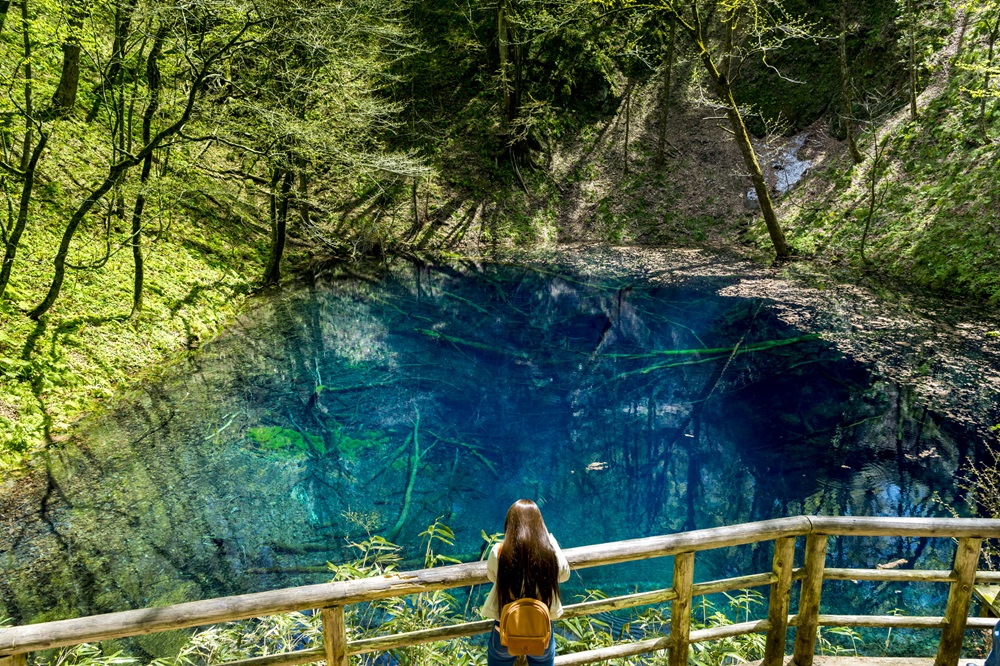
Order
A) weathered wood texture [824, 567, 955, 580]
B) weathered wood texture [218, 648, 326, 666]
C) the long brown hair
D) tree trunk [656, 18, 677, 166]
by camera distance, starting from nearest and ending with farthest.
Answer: the long brown hair, weathered wood texture [218, 648, 326, 666], weathered wood texture [824, 567, 955, 580], tree trunk [656, 18, 677, 166]

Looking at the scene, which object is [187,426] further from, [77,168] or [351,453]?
[77,168]

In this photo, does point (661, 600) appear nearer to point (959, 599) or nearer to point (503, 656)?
point (503, 656)

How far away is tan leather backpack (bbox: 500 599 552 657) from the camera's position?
2.36 m

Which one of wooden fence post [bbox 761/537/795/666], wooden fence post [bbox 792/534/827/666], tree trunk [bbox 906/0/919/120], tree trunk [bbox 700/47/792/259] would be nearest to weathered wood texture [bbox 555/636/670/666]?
wooden fence post [bbox 761/537/795/666]

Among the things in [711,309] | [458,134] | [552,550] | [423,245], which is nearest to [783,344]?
[711,309]

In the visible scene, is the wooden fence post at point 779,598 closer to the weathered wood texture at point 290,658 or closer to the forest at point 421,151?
the weathered wood texture at point 290,658

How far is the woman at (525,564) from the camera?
2.48 metres

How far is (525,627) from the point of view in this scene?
237 centimetres

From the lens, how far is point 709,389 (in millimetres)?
10219

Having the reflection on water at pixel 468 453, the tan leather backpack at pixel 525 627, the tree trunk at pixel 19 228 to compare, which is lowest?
the reflection on water at pixel 468 453

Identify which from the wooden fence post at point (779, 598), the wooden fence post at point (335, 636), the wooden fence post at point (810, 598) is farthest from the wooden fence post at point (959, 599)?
the wooden fence post at point (335, 636)

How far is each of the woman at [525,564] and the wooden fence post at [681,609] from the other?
2.53 ft

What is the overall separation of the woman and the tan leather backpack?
0.33 feet

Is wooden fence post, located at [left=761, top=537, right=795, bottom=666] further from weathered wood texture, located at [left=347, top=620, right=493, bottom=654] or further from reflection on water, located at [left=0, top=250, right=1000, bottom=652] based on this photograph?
reflection on water, located at [left=0, top=250, right=1000, bottom=652]
